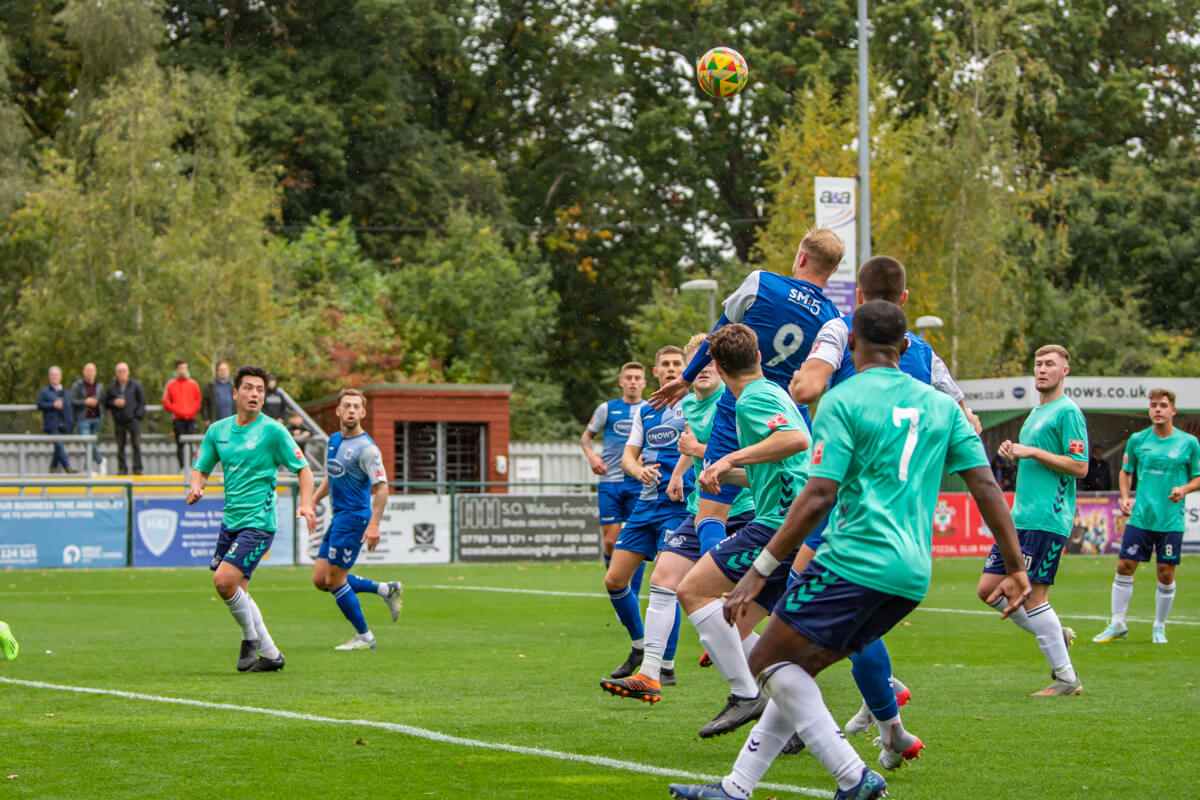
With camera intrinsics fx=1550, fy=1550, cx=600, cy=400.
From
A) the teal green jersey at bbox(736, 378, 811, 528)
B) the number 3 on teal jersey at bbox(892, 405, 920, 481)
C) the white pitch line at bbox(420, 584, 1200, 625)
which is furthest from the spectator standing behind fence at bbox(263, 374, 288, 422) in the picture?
the number 3 on teal jersey at bbox(892, 405, 920, 481)

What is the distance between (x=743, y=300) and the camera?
7.37m

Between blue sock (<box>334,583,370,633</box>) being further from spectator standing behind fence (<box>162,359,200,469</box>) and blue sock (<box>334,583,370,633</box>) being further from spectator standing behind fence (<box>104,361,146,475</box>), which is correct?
spectator standing behind fence (<box>162,359,200,469</box>)

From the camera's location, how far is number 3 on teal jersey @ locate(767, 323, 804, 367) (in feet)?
24.1

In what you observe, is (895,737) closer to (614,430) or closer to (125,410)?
(614,430)

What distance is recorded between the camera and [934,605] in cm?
1761

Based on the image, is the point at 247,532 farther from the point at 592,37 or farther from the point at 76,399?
the point at 592,37

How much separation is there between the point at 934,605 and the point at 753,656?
12.8 m

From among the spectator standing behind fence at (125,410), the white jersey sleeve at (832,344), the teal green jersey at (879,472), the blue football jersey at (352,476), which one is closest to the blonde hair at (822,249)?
the white jersey sleeve at (832,344)

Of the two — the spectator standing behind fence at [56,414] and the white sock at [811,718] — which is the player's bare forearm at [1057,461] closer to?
the white sock at [811,718]

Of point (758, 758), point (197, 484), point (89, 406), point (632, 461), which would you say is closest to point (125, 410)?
point (89, 406)

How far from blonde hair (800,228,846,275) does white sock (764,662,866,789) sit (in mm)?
2513

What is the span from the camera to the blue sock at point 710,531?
26.1 feet

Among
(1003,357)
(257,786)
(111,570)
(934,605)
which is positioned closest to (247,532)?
(257,786)

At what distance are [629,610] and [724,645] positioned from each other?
10.8 ft
